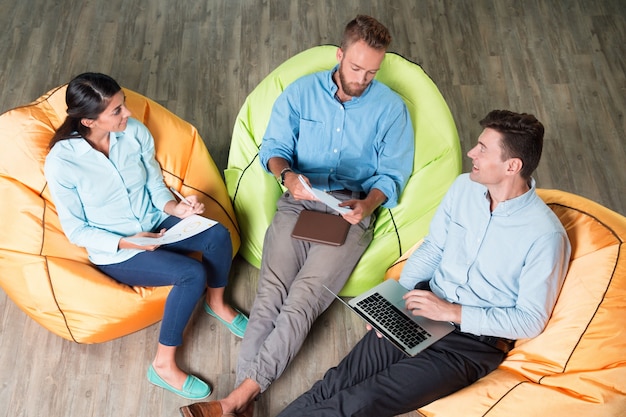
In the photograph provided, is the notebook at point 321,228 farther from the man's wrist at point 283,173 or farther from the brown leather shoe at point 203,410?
the brown leather shoe at point 203,410

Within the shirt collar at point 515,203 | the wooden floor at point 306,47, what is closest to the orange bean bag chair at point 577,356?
the shirt collar at point 515,203

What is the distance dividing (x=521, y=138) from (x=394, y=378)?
34.4 inches

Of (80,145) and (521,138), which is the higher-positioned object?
(521,138)

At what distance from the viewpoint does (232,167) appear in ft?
10.8

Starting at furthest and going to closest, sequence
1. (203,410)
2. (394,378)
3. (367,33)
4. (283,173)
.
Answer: (283,173) → (367,33) → (203,410) → (394,378)

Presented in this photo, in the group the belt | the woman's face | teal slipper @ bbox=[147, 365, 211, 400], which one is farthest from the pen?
the belt

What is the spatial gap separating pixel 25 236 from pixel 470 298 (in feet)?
5.48

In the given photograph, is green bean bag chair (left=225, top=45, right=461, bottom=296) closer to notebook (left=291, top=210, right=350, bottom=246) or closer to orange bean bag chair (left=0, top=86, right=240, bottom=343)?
notebook (left=291, top=210, right=350, bottom=246)

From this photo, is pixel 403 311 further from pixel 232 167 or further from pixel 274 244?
pixel 232 167

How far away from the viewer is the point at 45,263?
108 inches

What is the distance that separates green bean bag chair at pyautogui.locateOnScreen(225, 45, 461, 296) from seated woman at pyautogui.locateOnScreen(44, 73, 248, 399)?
1.05ft

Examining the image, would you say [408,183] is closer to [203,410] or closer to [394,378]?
[394,378]

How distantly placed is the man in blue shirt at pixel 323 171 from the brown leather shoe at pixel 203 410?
0.13 metres

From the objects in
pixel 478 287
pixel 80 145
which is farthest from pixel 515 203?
pixel 80 145
